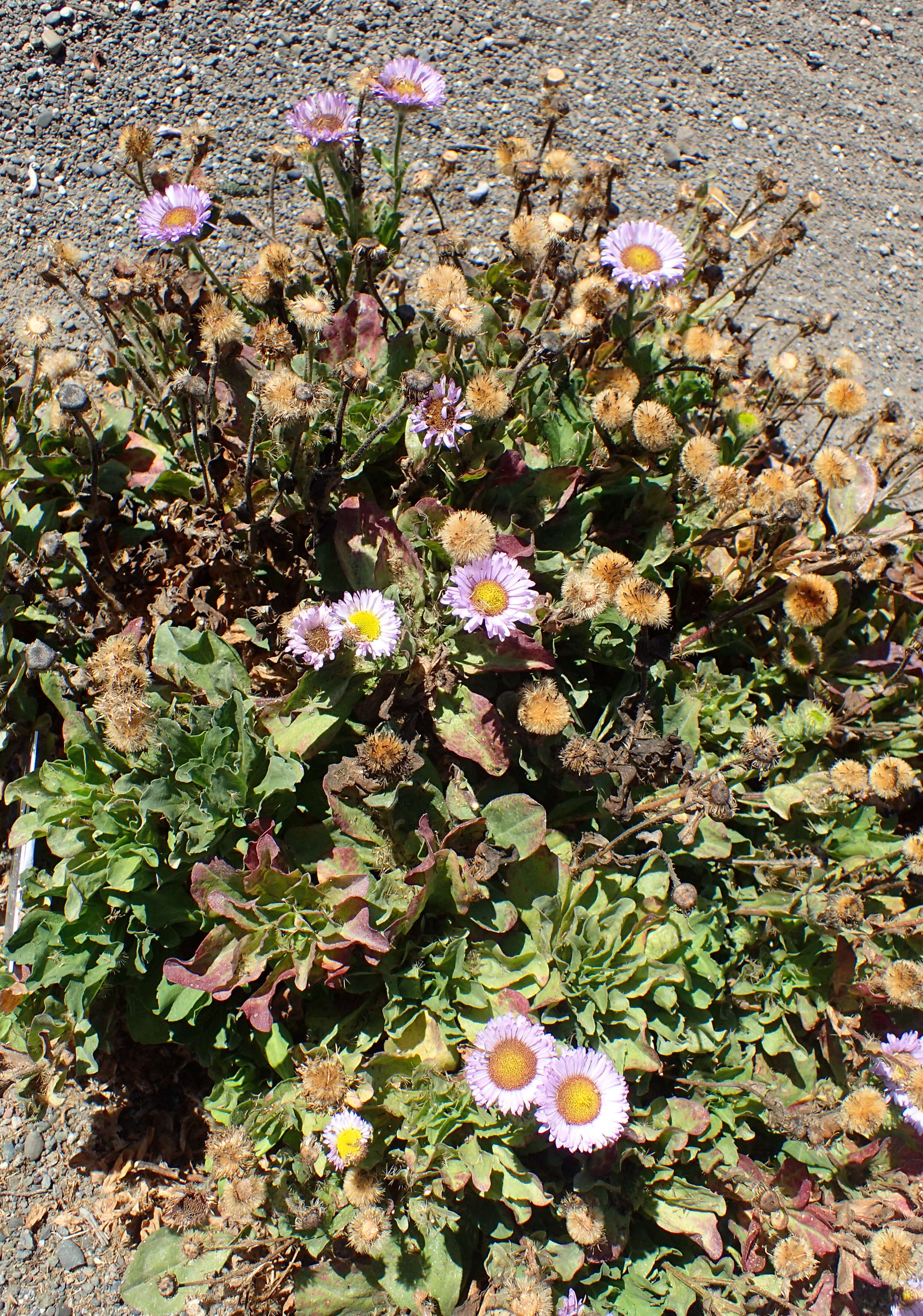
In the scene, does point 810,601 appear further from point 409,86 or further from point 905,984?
point 409,86

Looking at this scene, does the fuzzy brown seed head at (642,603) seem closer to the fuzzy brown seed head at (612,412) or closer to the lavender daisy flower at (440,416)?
the fuzzy brown seed head at (612,412)

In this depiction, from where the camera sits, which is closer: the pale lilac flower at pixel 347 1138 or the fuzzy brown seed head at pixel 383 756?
the pale lilac flower at pixel 347 1138

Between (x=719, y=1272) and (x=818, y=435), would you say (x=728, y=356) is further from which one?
(x=719, y=1272)

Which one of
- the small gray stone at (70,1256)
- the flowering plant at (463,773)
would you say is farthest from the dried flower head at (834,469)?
the small gray stone at (70,1256)

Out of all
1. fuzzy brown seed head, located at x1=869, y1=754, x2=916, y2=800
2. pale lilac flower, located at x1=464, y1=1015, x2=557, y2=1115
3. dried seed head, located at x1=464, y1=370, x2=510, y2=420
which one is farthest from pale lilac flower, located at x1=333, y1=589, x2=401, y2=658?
fuzzy brown seed head, located at x1=869, y1=754, x2=916, y2=800

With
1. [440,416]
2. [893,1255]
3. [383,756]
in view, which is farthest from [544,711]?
[893,1255]

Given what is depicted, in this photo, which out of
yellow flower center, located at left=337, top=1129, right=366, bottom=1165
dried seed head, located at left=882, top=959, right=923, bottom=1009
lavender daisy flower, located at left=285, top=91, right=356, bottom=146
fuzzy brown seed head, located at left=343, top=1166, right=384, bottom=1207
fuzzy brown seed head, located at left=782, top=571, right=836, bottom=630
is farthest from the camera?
fuzzy brown seed head, located at left=782, top=571, right=836, bottom=630

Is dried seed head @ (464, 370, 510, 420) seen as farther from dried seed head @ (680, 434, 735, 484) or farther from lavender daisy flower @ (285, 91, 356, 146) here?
lavender daisy flower @ (285, 91, 356, 146)

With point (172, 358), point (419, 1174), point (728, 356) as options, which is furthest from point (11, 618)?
point (728, 356)
